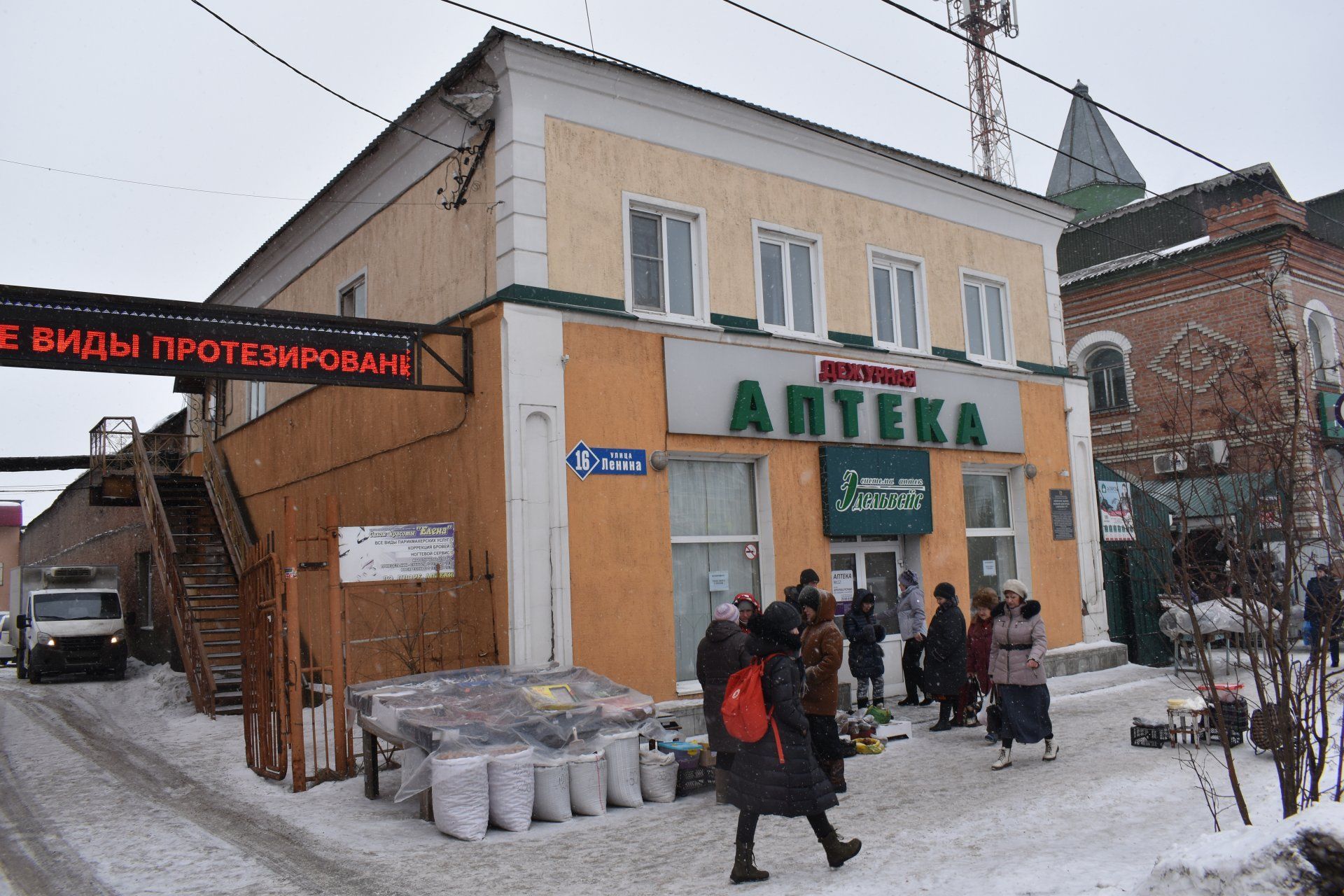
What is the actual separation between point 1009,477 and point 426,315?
8933 mm

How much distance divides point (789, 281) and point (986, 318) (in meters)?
4.21

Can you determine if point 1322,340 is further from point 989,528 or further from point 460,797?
point 460,797

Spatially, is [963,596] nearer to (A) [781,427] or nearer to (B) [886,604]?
(B) [886,604]

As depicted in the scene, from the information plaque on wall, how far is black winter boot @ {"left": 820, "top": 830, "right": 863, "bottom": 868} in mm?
10873

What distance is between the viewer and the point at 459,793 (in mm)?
7391

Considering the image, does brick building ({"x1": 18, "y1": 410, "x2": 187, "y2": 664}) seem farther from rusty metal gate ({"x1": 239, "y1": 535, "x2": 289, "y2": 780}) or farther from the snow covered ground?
the snow covered ground

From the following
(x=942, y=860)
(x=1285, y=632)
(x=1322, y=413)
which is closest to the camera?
(x=1285, y=632)

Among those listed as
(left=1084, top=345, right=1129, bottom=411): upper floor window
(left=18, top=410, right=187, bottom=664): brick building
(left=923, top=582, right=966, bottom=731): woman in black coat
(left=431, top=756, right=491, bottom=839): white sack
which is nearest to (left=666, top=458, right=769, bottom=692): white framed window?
(left=923, top=582, right=966, bottom=731): woman in black coat

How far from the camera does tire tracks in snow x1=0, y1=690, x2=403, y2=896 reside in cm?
643

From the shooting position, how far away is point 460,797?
7.39 meters

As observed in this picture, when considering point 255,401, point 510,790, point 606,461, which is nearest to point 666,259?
point 606,461

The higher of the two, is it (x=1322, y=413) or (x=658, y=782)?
(x=1322, y=413)

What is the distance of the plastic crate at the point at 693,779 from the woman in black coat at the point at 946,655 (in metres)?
3.54

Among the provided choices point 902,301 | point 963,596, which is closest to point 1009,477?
point 963,596
